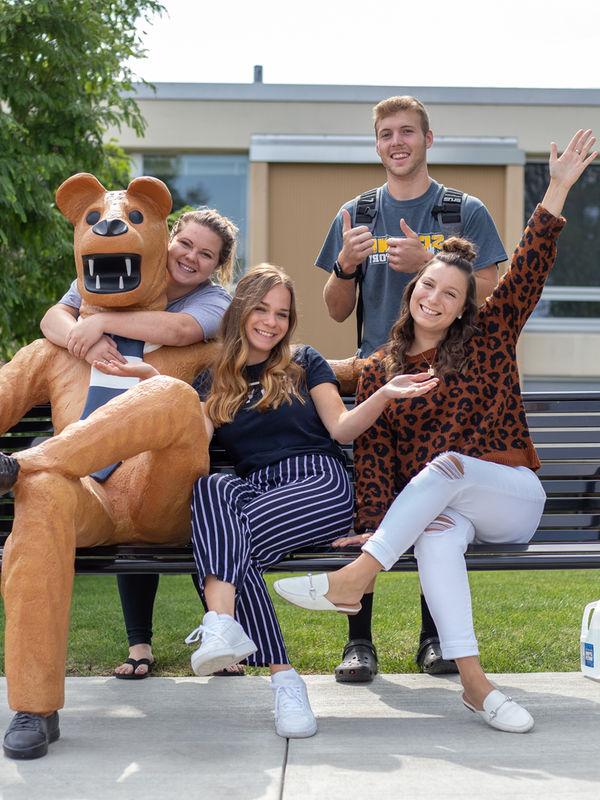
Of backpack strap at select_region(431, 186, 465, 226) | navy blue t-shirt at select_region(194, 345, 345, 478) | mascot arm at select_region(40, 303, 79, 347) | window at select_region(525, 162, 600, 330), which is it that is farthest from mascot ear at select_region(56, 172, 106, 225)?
window at select_region(525, 162, 600, 330)

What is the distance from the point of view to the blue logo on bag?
3.67 meters

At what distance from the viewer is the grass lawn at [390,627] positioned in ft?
14.5

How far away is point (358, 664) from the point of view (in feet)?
13.1

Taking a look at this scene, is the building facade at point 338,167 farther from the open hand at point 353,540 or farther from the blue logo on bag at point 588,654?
the open hand at point 353,540

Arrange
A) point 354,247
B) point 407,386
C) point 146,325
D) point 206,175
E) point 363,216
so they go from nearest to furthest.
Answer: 1. point 407,386
2. point 146,325
3. point 354,247
4. point 363,216
5. point 206,175

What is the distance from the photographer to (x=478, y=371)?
3.53m

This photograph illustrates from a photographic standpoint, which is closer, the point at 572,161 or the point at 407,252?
the point at 572,161

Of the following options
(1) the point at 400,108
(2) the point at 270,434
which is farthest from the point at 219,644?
(1) the point at 400,108

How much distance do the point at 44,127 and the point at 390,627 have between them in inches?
206

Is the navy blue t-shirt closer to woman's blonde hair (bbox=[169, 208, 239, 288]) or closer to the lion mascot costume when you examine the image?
the lion mascot costume

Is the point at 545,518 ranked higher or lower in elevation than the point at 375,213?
lower

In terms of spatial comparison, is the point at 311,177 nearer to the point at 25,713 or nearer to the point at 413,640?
the point at 413,640

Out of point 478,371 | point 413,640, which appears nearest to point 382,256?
point 478,371

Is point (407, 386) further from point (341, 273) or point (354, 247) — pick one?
point (341, 273)
